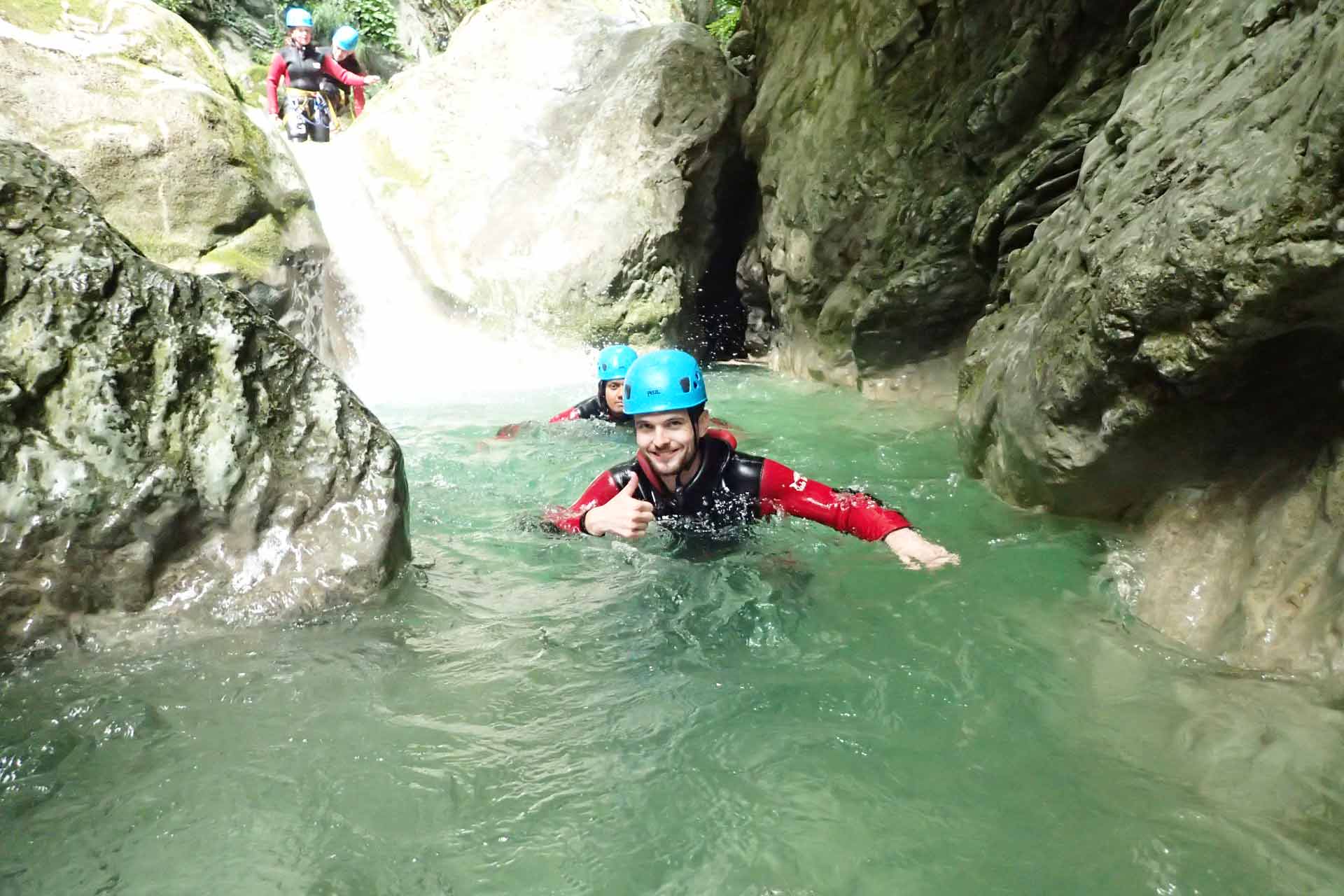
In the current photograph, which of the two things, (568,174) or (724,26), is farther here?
(724,26)

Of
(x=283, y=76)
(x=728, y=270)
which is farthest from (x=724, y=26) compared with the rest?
(x=283, y=76)

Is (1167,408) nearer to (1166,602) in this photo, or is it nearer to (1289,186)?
(1166,602)

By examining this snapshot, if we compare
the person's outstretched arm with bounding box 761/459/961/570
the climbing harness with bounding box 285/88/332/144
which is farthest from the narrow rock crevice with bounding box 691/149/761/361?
the person's outstretched arm with bounding box 761/459/961/570

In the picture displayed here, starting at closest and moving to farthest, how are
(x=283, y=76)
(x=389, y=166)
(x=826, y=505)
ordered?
(x=826, y=505)
(x=389, y=166)
(x=283, y=76)

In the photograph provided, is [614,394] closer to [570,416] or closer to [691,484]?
[570,416]

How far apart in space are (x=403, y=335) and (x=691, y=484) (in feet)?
25.7

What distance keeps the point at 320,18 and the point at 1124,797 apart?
2187 centimetres

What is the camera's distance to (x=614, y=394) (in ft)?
21.8

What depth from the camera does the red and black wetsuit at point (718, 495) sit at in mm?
4047

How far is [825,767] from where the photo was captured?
2346 mm

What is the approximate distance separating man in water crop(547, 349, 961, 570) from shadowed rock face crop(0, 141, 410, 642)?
3.42 ft

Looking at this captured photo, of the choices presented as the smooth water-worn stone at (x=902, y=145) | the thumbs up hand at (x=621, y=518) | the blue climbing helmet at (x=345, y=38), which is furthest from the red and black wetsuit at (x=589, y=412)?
the blue climbing helmet at (x=345, y=38)

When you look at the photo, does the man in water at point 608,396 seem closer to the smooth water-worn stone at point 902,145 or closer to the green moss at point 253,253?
the smooth water-worn stone at point 902,145

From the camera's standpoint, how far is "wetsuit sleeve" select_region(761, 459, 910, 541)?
12.1 feet
